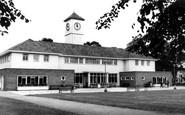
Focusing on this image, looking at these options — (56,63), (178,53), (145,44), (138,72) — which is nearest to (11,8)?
(145,44)

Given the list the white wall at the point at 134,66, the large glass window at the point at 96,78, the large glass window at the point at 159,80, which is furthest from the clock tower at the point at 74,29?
the large glass window at the point at 159,80

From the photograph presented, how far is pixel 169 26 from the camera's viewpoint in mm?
9195

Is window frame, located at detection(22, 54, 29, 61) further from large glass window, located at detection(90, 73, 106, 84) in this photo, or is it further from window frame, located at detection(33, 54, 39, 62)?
large glass window, located at detection(90, 73, 106, 84)

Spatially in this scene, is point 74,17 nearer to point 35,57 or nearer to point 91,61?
point 91,61

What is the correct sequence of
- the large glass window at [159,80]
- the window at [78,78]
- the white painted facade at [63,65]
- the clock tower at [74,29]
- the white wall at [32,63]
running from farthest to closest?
1. the clock tower at [74,29]
2. the large glass window at [159,80]
3. the window at [78,78]
4. the white painted facade at [63,65]
5. the white wall at [32,63]

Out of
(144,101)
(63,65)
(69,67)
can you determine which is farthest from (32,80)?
(144,101)

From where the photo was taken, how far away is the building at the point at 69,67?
4012 cm

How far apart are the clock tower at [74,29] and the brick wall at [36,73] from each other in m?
20.7

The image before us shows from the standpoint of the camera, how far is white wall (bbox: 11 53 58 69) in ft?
134

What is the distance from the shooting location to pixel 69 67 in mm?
46844

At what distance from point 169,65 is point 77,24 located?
26653 mm

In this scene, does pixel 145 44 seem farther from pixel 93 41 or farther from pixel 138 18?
pixel 93 41

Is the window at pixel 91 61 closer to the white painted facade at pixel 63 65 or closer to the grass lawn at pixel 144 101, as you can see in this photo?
the white painted facade at pixel 63 65

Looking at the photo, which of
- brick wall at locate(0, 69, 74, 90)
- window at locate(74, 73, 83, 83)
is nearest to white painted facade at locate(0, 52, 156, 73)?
window at locate(74, 73, 83, 83)
